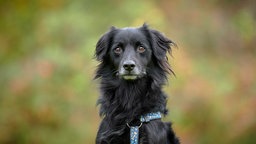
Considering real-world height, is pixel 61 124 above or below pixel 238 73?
→ below

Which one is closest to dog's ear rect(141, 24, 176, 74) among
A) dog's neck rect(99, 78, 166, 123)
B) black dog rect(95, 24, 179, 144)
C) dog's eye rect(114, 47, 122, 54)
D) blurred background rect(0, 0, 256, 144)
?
black dog rect(95, 24, 179, 144)

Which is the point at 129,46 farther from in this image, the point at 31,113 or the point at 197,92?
the point at 31,113

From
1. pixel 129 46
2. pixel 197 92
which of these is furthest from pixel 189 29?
pixel 129 46

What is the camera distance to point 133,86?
662 centimetres

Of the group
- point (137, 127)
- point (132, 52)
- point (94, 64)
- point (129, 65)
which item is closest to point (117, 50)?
point (132, 52)

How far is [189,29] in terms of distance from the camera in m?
14.2

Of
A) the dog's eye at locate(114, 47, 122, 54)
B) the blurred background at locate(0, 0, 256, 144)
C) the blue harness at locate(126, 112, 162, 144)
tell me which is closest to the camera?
the blue harness at locate(126, 112, 162, 144)

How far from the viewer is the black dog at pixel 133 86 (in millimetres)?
6250

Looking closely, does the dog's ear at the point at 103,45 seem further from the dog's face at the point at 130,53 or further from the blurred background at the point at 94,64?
the blurred background at the point at 94,64

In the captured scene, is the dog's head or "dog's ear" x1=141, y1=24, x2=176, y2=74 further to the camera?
"dog's ear" x1=141, y1=24, x2=176, y2=74

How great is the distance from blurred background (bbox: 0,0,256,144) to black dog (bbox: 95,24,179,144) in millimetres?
6078

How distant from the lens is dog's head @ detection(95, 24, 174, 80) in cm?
646

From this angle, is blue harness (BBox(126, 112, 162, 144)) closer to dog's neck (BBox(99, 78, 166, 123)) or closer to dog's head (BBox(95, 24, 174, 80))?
dog's neck (BBox(99, 78, 166, 123))

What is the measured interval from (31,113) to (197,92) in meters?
3.95
